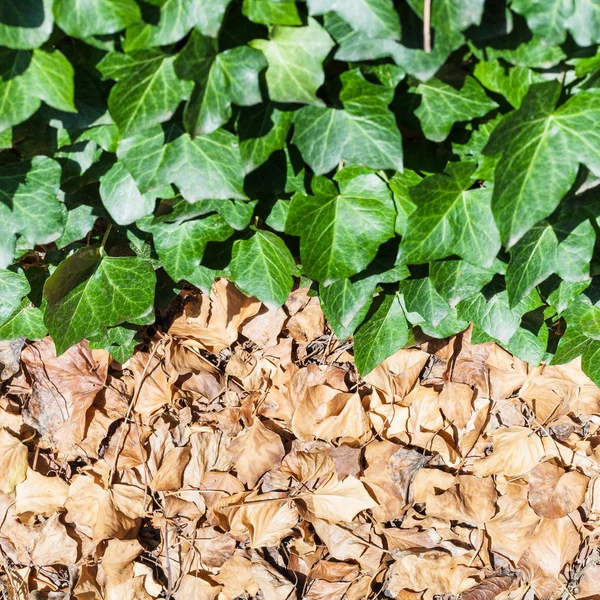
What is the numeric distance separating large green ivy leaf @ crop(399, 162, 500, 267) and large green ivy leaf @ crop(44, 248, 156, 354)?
57 cm

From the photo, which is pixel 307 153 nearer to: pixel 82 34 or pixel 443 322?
pixel 82 34

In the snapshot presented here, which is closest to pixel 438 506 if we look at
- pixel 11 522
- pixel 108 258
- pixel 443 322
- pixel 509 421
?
pixel 509 421

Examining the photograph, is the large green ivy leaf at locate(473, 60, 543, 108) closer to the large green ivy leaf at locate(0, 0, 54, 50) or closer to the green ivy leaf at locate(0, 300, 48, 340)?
the large green ivy leaf at locate(0, 0, 54, 50)

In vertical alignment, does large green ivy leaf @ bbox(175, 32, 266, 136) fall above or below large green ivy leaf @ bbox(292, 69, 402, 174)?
above

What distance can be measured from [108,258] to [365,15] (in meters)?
0.77

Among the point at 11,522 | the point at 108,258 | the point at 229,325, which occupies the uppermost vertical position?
the point at 108,258

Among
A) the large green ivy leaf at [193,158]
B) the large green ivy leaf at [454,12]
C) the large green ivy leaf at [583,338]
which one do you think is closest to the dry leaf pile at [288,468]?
the large green ivy leaf at [583,338]

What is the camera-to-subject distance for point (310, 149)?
1010 millimetres

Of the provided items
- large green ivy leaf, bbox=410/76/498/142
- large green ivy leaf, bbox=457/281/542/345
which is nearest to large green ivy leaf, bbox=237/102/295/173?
large green ivy leaf, bbox=410/76/498/142

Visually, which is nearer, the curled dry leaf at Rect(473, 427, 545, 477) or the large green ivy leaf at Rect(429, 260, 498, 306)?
the large green ivy leaf at Rect(429, 260, 498, 306)

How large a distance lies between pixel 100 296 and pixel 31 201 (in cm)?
28

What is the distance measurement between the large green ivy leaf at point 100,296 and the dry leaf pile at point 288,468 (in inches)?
16.3

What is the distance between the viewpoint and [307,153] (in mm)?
1013

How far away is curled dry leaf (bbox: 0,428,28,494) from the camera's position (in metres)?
1.80
